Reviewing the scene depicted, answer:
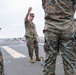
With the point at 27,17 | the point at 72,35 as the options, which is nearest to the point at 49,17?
the point at 72,35

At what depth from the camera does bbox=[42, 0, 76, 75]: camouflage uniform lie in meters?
4.09

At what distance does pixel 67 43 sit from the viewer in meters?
4.08

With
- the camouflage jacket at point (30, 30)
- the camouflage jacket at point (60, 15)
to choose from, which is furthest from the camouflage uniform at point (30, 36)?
the camouflage jacket at point (60, 15)

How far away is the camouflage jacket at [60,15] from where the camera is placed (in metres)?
4.11

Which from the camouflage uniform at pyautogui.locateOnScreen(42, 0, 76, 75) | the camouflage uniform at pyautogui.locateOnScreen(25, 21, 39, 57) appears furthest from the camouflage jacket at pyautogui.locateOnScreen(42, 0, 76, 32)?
the camouflage uniform at pyautogui.locateOnScreen(25, 21, 39, 57)

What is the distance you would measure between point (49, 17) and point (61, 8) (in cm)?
19

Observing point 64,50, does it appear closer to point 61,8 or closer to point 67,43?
point 67,43

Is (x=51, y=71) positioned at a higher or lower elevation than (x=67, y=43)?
lower

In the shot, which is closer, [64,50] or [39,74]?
[64,50]

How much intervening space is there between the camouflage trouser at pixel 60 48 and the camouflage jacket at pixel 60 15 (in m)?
0.09

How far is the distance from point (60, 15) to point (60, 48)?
1.37 feet

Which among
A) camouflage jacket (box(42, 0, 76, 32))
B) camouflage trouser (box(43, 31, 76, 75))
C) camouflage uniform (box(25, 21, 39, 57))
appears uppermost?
camouflage jacket (box(42, 0, 76, 32))

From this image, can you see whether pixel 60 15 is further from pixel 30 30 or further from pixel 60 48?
pixel 30 30

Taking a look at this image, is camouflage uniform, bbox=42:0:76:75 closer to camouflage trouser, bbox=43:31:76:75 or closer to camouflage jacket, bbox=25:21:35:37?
camouflage trouser, bbox=43:31:76:75
